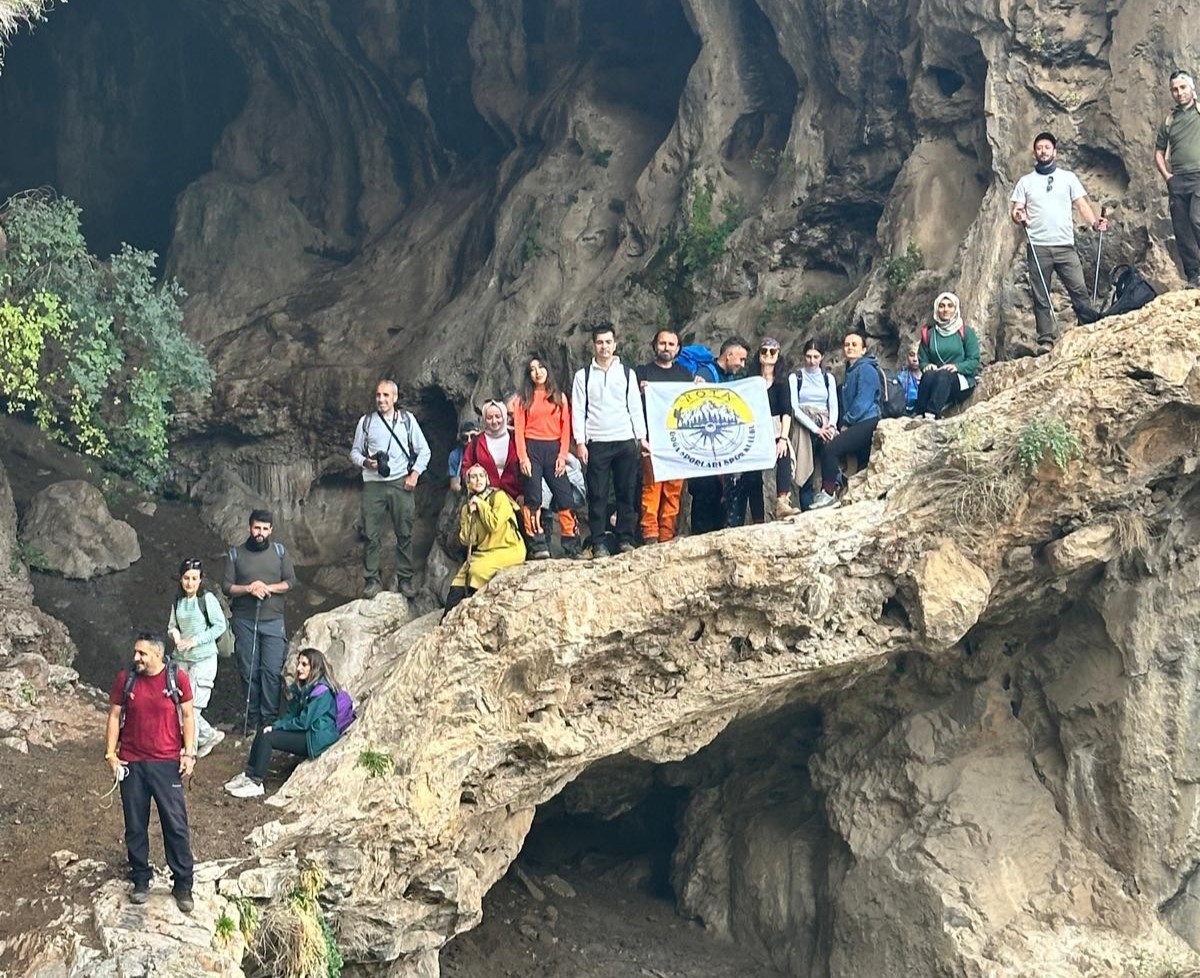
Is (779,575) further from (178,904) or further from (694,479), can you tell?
(178,904)

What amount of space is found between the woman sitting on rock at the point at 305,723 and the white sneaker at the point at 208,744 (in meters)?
0.61

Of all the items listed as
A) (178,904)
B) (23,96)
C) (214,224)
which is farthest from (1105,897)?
(23,96)

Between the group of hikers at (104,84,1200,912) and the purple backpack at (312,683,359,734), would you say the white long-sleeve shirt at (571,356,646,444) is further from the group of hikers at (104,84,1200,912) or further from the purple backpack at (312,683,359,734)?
the purple backpack at (312,683,359,734)

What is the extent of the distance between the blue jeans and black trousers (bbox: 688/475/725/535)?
11.9 feet

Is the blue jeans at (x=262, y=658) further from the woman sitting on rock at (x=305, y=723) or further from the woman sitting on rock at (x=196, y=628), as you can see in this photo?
the woman sitting on rock at (x=305, y=723)

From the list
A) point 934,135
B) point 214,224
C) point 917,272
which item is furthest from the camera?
point 214,224

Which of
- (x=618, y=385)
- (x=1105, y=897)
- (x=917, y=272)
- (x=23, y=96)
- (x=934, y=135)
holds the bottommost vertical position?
(x=1105, y=897)

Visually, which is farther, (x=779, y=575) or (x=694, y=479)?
(x=694, y=479)

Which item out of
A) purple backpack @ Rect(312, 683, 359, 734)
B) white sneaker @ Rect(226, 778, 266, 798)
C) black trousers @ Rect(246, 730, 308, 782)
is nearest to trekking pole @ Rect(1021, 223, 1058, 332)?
purple backpack @ Rect(312, 683, 359, 734)

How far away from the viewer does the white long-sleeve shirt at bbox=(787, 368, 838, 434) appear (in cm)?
1229

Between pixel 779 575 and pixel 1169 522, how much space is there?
131 inches

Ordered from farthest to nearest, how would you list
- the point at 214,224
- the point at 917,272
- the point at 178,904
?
the point at 214,224, the point at 917,272, the point at 178,904

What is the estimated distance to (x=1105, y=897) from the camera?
478 inches

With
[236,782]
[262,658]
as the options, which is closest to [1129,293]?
[262,658]
